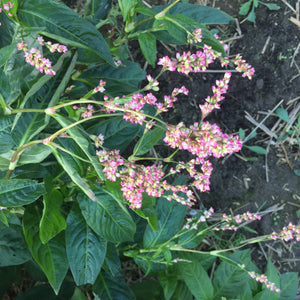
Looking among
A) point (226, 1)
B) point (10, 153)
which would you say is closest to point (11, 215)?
point (10, 153)

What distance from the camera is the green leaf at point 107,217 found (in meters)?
1.31

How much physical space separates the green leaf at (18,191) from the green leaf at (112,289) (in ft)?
2.19

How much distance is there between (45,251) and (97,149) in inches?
17.4

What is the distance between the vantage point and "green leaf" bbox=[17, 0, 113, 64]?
1.15 meters

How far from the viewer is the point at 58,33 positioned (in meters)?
1.17

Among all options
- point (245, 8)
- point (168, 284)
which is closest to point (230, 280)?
point (168, 284)

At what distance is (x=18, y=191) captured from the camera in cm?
113

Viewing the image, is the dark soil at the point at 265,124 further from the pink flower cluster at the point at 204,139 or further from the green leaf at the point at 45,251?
the pink flower cluster at the point at 204,139

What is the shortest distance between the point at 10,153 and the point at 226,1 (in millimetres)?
1744

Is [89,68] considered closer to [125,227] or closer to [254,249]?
[125,227]

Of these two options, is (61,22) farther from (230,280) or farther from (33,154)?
(230,280)

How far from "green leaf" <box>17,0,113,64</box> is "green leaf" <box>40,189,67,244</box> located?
0.51 m

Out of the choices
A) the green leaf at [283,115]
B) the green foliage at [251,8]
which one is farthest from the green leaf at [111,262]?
the green foliage at [251,8]

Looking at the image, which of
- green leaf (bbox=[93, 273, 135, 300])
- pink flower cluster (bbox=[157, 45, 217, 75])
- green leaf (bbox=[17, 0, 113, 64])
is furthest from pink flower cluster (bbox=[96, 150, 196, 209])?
green leaf (bbox=[93, 273, 135, 300])
